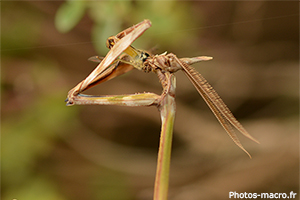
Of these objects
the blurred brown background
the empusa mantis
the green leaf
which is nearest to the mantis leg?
the empusa mantis

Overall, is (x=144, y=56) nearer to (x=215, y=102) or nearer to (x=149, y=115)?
(x=215, y=102)

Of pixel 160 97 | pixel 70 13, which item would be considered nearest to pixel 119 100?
pixel 160 97

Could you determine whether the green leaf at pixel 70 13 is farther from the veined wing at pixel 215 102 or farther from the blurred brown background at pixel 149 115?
the veined wing at pixel 215 102

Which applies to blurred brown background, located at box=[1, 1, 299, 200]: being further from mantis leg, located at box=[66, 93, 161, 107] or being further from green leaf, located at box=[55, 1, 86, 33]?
mantis leg, located at box=[66, 93, 161, 107]

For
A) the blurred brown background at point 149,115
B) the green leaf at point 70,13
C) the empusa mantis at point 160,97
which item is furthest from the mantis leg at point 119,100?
the blurred brown background at point 149,115

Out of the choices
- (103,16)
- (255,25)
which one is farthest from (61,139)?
(255,25)

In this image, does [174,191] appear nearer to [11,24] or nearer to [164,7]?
[164,7]
